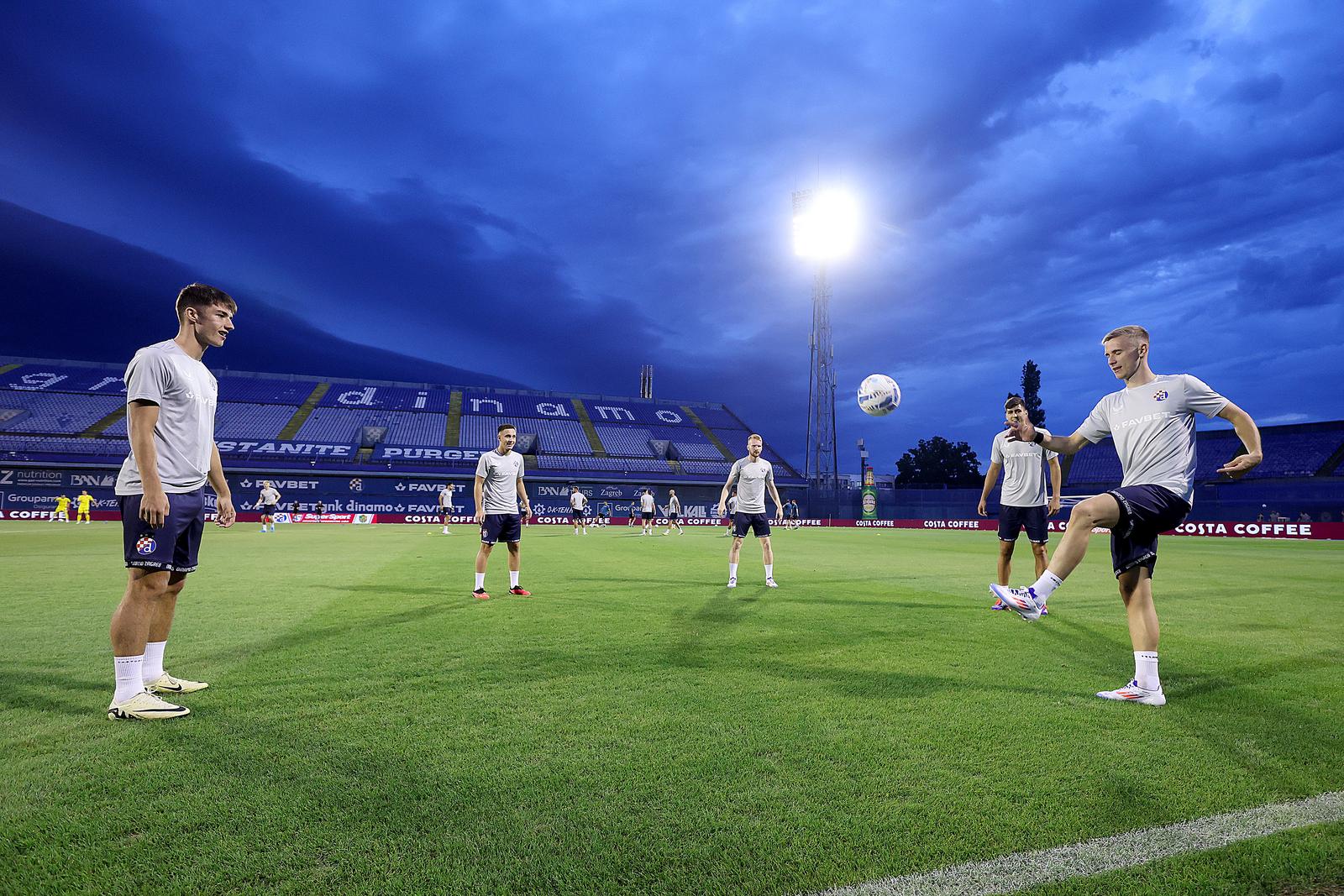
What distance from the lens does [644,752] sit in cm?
307

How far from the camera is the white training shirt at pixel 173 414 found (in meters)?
3.72

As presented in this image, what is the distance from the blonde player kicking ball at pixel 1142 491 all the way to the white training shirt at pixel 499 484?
608cm

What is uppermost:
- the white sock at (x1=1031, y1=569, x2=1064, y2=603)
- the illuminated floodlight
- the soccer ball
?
the illuminated floodlight

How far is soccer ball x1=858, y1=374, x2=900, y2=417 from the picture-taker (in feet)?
44.2

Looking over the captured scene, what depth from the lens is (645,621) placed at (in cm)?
670

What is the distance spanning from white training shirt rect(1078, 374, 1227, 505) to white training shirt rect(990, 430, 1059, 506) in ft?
11.9

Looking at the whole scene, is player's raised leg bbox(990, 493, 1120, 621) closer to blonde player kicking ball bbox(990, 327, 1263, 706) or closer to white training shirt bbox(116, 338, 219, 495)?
blonde player kicking ball bbox(990, 327, 1263, 706)

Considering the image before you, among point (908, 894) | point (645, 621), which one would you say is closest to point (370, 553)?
point (645, 621)

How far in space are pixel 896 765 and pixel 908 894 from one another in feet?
3.26

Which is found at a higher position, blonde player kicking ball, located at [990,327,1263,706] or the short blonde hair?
the short blonde hair

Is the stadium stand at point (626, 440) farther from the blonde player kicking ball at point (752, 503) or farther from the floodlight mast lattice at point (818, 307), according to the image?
the blonde player kicking ball at point (752, 503)

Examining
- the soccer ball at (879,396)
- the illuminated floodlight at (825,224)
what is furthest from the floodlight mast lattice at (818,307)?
the soccer ball at (879,396)

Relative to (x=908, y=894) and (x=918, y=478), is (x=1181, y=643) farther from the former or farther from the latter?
(x=918, y=478)

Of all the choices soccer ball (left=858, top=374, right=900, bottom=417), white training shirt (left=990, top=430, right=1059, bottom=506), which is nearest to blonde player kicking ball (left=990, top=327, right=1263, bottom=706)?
white training shirt (left=990, top=430, right=1059, bottom=506)
